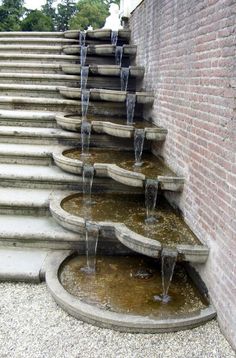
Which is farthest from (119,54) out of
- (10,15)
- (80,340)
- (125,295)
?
(10,15)

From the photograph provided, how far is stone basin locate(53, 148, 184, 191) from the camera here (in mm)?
3672

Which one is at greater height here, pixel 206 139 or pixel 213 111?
pixel 213 111

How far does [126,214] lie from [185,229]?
2.15 ft

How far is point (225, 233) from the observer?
2.66m

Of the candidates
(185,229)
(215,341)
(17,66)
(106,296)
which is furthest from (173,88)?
(17,66)

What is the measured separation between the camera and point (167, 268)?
10.00ft

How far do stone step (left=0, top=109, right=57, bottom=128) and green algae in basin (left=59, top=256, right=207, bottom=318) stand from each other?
2.56 meters

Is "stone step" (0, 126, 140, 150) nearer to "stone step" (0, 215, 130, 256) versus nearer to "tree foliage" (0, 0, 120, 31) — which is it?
"stone step" (0, 215, 130, 256)

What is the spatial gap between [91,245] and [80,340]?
3.56 feet

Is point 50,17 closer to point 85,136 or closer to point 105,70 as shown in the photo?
point 105,70

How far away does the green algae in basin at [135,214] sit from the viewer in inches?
129

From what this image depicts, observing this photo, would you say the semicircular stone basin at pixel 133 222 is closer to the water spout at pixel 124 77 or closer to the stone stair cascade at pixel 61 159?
the stone stair cascade at pixel 61 159

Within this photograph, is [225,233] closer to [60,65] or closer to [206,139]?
[206,139]

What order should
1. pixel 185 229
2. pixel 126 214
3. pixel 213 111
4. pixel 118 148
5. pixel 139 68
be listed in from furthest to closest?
pixel 139 68 → pixel 118 148 → pixel 126 214 → pixel 185 229 → pixel 213 111
